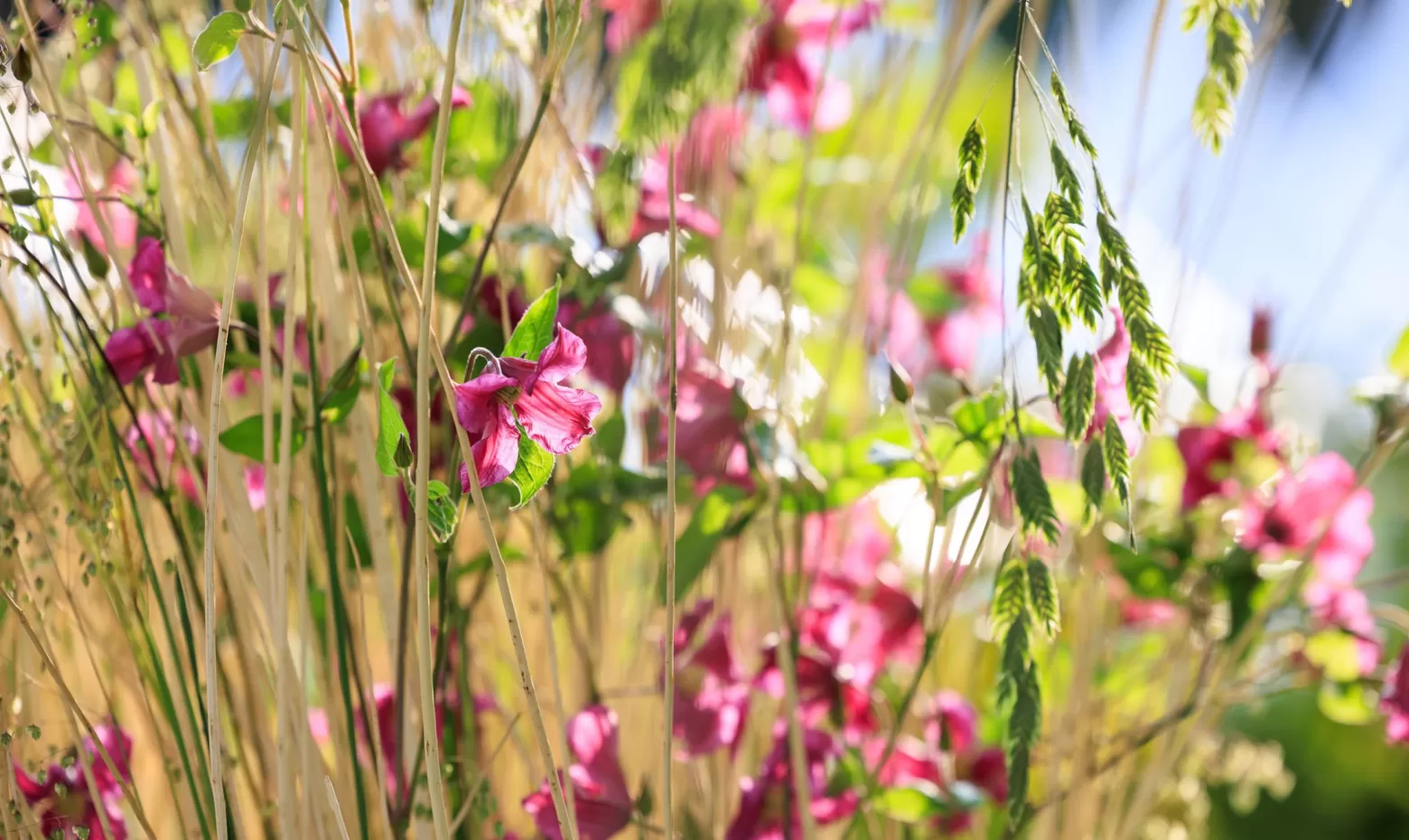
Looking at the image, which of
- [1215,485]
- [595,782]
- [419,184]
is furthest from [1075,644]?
[419,184]

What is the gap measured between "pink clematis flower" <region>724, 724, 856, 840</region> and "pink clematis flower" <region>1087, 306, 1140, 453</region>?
0.66 feet

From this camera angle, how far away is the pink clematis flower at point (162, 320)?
0.37 m

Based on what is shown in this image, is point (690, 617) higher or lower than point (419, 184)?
lower

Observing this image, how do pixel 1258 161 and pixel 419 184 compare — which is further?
pixel 1258 161

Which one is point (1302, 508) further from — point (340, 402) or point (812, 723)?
point (340, 402)

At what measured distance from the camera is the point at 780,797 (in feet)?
1.66

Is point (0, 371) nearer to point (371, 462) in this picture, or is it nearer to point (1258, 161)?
point (371, 462)

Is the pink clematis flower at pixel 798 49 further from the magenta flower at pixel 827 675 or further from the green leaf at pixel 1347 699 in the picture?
the green leaf at pixel 1347 699

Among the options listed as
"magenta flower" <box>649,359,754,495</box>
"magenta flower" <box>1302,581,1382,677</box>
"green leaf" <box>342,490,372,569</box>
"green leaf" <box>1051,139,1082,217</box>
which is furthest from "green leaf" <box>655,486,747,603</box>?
"magenta flower" <box>1302,581,1382,677</box>

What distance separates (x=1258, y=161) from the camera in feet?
2.05

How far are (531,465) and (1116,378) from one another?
19cm

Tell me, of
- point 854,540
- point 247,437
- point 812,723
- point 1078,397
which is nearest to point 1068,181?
point 1078,397

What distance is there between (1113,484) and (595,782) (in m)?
0.26

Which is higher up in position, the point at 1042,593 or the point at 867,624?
the point at 1042,593
